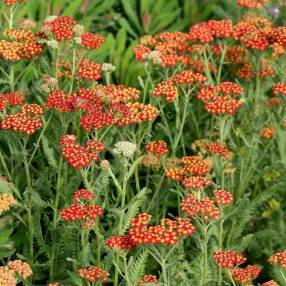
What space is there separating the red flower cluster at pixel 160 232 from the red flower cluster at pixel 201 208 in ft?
0.40

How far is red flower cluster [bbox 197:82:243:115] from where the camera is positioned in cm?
508

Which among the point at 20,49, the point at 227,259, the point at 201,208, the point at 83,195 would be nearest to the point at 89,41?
the point at 20,49

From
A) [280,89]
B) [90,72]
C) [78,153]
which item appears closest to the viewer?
[78,153]

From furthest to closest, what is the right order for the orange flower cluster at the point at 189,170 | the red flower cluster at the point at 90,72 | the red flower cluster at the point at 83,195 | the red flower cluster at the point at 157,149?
the red flower cluster at the point at 90,72, the red flower cluster at the point at 157,149, the orange flower cluster at the point at 189,170, the red flower cluster at the point at 83,195

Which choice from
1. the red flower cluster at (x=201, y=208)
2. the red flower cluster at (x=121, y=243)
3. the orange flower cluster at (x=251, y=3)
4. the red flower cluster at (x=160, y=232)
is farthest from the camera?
the orange flower cluster at (x=251, y=3)

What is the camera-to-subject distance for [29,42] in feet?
17.4

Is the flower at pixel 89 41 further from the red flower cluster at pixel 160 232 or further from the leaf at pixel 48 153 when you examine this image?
the red flower cluster at pixel 160 232

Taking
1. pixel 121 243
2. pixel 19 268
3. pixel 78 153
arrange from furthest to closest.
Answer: pixel 78 153
pixel 19 268
pixel 121 243

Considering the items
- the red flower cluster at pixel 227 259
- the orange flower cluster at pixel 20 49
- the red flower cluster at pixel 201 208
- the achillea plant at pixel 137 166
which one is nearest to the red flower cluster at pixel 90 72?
the achillea plant at pixel 137 166

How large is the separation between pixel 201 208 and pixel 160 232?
336 millimetres

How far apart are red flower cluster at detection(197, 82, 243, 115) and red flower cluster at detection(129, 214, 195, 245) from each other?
3.80ft

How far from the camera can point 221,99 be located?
5.17m

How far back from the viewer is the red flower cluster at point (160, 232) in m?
3.98

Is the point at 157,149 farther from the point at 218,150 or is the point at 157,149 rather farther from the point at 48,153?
the point at 48,153
